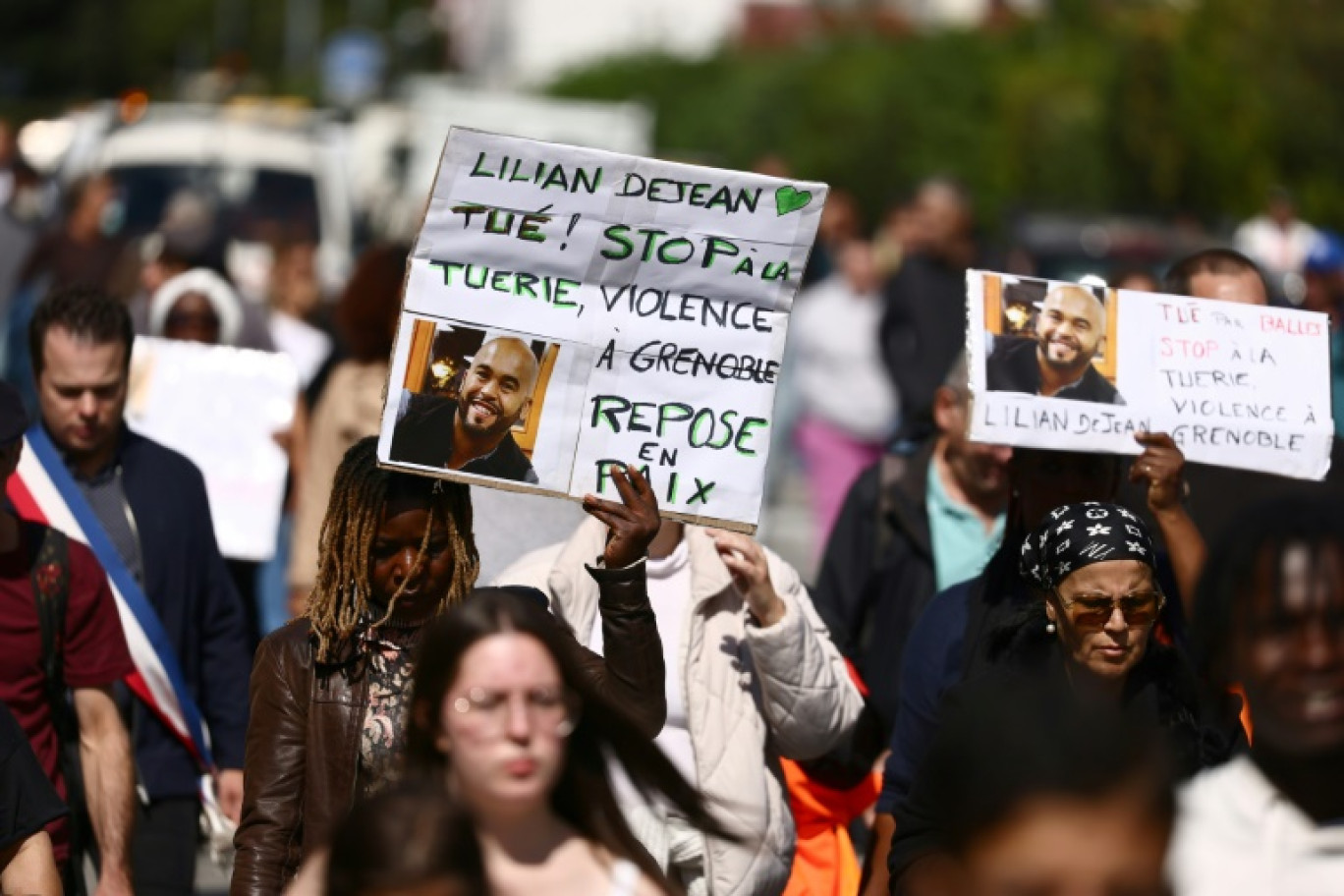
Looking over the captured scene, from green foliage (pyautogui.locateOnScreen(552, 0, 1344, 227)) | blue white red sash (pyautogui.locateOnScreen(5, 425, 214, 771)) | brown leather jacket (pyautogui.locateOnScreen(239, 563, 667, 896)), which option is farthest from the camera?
green foliage (pyautogui.locateOnScreen(552, 0, 1344, 227))

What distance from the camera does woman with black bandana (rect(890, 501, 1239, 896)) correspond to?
5.43 m

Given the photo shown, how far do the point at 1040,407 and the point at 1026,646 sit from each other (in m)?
0.83

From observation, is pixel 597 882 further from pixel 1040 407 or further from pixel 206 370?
pixel 206 370

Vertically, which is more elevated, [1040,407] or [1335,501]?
[1040,407]

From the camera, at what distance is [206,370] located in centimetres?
891

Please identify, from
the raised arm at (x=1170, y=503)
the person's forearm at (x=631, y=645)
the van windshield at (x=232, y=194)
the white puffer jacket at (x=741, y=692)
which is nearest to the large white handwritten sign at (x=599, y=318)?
the person's forearm at (x=631, y=645)

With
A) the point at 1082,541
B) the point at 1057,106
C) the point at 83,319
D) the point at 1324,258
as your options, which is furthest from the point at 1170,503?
the point at 1057,106

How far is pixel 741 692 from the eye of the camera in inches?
244

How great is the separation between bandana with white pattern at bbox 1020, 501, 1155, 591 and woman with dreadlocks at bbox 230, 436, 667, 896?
0.81 meters

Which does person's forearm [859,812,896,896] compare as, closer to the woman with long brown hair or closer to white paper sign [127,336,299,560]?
the woman with long brown hair

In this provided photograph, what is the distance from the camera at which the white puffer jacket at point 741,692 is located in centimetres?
600

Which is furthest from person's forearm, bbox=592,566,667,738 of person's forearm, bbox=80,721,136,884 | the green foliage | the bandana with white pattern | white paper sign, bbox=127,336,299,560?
the green foliage

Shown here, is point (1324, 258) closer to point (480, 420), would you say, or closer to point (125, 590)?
point (125, 590)

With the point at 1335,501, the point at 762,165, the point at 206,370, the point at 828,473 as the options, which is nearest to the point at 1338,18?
the point at 762,165
